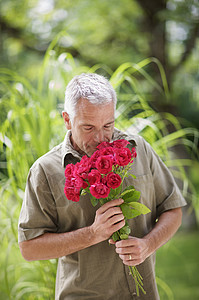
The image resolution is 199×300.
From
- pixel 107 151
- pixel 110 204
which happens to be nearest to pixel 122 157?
pixel 107 151

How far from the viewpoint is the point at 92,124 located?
3.68 feet

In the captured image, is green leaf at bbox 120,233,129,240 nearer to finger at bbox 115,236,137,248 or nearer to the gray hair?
finger at bbox 115,236,137,248

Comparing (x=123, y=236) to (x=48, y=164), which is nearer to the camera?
(x=123, y=236)

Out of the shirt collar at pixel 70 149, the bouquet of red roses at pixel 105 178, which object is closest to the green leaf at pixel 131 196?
the bouquet of red roses at pixel 105 178

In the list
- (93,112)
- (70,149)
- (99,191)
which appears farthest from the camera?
(70,149)

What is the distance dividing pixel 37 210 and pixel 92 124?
32 cm

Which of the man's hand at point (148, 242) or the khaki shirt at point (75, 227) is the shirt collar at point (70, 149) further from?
the man's hand at point (148, 242)

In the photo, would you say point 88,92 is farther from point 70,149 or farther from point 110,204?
point 110,204

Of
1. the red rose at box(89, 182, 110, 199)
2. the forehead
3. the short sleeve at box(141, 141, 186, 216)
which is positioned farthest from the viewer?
the short sleeve at box(141, 141, 186, 216)

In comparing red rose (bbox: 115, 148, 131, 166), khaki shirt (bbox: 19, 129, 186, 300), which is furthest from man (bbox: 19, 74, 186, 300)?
red rose (bbox: 115, 148, 131, 166)

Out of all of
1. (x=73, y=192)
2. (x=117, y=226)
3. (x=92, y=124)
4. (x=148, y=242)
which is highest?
(x=92, y=124)

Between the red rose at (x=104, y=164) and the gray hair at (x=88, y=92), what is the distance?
0.62 feet

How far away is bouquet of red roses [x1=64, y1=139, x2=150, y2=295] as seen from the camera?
40.3 inches

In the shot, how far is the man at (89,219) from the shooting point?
3.68 ft
